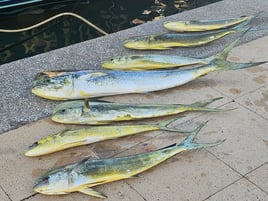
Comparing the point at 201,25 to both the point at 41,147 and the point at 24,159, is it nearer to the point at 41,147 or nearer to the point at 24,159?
the point at 41,147

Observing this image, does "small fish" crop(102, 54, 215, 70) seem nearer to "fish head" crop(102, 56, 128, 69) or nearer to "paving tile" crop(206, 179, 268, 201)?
"fish head" crop(102, 56, 128, 69)

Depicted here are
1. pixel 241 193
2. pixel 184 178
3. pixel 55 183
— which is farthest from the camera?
pixel 184 178

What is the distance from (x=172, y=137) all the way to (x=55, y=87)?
111cm

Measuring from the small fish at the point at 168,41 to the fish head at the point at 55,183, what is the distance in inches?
86.7

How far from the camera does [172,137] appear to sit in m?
3.35

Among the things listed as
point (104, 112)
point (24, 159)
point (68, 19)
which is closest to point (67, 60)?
point (104, 112)

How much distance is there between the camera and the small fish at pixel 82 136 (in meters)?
3.11

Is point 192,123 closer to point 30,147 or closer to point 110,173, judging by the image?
point 110,173

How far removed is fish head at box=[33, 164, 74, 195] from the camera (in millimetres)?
2723

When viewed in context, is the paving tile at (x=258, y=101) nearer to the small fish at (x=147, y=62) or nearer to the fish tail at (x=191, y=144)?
the small fish at (x=147, y=62)

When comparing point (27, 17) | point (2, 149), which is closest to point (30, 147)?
point (2, 149)

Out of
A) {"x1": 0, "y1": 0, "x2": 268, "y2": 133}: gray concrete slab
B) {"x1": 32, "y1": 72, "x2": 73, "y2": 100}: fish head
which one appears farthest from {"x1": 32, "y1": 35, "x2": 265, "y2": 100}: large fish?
{"x1": 0, "y1": 0, "x2": 268, "y2": 133}: gray concrete slab

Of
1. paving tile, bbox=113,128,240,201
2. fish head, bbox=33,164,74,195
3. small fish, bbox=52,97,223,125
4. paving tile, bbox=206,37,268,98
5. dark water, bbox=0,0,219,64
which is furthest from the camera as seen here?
dark water, bbox=0,0,219,64

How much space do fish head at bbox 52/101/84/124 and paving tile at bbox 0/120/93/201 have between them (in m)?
0.07
